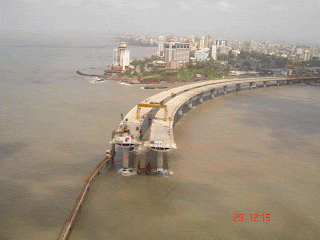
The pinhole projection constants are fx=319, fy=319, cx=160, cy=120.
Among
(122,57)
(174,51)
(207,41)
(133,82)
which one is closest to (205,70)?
(174,51)

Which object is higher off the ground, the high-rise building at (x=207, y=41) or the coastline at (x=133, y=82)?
the high-rise building at (x=207, y=41)

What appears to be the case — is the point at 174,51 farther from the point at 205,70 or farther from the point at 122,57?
the point at 122,57

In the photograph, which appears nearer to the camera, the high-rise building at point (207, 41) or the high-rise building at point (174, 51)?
the high-rise building at point (174, 51)

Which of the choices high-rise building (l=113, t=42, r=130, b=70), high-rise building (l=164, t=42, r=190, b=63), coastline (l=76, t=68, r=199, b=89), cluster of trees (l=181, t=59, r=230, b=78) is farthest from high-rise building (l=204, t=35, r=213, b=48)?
coastline (l=76, t=68, r=199, b=89)

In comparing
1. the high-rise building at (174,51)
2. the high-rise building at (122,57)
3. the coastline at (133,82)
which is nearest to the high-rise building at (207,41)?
the high-rise building at (174,51)

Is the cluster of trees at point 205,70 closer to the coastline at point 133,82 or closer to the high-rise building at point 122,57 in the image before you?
the coastline at point 133,82

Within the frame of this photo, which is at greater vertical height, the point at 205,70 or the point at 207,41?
the point at 207,41

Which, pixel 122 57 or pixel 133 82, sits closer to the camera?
pixel 133 82

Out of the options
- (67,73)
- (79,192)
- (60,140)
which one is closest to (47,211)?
(79,192)

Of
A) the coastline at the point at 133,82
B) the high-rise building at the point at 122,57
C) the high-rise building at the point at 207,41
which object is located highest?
the high-rise building at the point at 207,41
